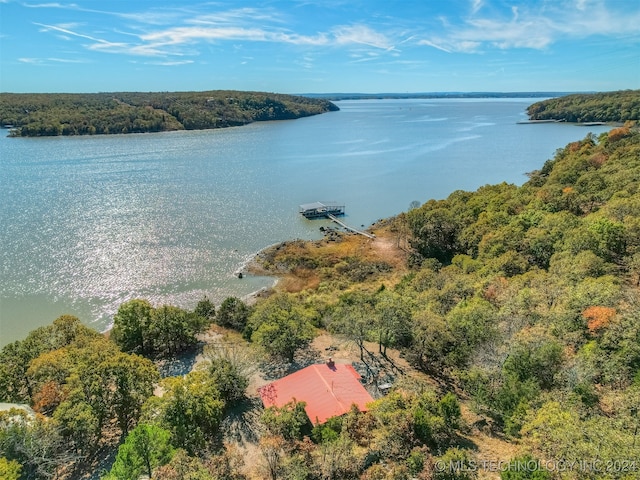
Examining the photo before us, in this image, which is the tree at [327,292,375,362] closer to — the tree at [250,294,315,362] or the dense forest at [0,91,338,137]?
the tree at [250,294,315,362]

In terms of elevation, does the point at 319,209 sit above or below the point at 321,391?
above

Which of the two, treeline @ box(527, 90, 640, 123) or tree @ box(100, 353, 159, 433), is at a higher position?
treeline @ box(527, 90, 640, 123)

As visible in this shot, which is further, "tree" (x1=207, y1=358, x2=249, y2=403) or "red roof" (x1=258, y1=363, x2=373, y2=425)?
"tree" (x1=207, y1=358, x2=249, y2=403)

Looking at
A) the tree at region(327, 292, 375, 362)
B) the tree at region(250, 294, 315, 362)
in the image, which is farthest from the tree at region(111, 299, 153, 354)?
the tree at region(327, 292, 375, 362)

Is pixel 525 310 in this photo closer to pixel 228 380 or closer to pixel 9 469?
pixel 228 380

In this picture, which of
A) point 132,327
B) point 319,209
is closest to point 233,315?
point 132,327

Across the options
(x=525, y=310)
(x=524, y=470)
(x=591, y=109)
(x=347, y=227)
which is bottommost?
(x=347, y=227)
